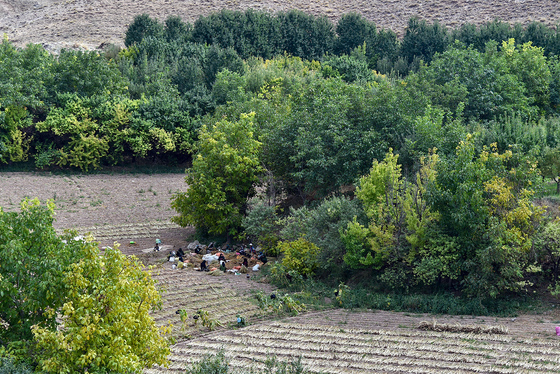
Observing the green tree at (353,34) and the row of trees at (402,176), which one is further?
the green tree at (353,34)

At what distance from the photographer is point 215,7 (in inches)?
3071

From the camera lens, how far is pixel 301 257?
2442cm

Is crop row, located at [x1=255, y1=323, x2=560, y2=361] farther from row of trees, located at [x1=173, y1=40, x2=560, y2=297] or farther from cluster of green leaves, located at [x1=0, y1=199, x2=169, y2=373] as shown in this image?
cluster of green leaves, located at [x1=0, y1=199, x2=169, y2=373]

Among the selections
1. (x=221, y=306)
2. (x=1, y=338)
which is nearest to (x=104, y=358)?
(x=1, y=338)

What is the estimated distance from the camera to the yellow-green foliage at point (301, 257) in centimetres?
2420

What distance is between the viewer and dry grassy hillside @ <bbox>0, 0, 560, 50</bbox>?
222 feet

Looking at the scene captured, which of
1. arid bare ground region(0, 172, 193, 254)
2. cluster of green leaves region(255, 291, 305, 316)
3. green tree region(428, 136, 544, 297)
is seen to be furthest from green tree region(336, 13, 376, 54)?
cluster of green leaves region(255, 291, 305, 316)

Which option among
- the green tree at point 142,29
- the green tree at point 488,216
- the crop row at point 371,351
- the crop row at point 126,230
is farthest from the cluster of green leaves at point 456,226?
the green tree at point 142,29

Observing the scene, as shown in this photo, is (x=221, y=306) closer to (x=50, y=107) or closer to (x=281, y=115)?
(x=281, y=115)

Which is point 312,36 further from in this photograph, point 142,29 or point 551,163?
point 551,163

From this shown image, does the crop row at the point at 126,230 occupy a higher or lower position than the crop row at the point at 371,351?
lower

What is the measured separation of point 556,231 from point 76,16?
216 feet

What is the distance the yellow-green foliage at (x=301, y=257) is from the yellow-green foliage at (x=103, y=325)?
11943 mm

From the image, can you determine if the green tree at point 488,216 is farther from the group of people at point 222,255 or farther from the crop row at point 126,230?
the crop row at point 126,230
